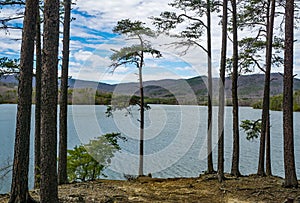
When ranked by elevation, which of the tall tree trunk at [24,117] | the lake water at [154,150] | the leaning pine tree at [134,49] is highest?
the leaning pine tree at [134,49]

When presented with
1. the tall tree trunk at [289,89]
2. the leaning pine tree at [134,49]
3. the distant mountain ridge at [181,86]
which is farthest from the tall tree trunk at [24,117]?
the leaning pine tree at [134,49]

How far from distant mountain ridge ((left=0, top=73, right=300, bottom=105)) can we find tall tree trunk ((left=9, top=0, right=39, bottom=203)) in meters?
Result: 3.09

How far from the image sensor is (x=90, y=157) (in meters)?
9.62

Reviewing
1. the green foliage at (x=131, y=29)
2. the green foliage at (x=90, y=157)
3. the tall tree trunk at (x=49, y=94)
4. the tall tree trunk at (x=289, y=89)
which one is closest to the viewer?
the tall tree trunk at (x=49, y=94)

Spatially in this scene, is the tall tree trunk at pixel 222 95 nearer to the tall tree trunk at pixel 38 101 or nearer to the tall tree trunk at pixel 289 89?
the tall tree trunk at pixel 289 89

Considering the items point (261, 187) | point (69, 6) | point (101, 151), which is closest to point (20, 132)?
point (69, 6)

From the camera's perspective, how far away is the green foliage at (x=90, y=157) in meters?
9.41

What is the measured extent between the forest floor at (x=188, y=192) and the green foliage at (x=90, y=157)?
2942 mm

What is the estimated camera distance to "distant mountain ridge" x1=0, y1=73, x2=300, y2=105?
8.46m

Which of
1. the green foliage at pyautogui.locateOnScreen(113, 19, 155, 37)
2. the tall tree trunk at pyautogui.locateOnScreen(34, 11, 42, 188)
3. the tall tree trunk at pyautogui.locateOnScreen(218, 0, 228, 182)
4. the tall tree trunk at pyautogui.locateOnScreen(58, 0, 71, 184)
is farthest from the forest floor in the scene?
the green foliage at pyautogui.locateOnScreen(113, 19, 155, 37)

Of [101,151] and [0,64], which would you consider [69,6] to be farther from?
[101,151]

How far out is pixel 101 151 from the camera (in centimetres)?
980

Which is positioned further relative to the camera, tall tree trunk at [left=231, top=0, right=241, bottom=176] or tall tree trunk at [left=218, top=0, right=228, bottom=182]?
tall tree trunk at [left=231, top=0, right=241, bottom=176]

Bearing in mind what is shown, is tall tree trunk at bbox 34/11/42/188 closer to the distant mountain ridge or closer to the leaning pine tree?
the distant mountain ridge
